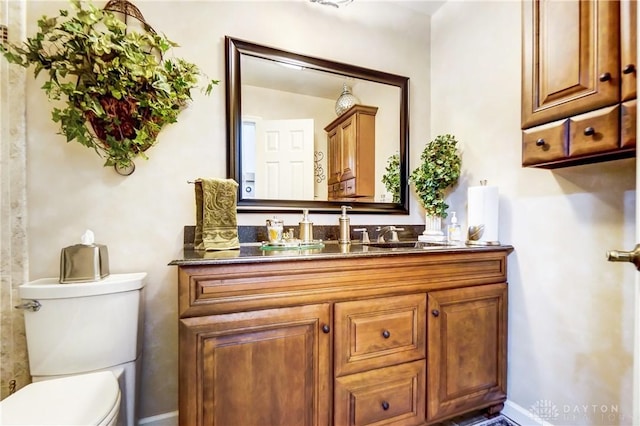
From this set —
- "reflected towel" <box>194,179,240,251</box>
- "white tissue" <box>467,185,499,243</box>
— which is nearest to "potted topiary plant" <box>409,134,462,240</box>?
"white tissue" <box>467,185,499,243</box>

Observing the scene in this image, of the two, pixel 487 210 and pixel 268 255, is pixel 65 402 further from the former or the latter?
pixel 487 210

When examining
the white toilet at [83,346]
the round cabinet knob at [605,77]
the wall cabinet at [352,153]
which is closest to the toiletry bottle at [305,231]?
the wall cabinet at [352,153]

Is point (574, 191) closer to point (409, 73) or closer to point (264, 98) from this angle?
point (409, 73)

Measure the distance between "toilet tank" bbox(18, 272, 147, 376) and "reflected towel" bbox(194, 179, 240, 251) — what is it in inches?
15.1

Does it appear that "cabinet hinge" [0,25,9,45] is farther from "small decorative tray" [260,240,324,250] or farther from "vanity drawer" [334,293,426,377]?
"vanity drawer" [334,293,426,377]

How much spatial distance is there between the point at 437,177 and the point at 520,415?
4.37 feet

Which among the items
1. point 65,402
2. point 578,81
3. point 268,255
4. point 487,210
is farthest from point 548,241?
point 65,402

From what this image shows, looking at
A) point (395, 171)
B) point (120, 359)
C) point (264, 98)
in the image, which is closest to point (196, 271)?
point (120, 359)

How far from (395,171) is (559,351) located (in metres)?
1.29

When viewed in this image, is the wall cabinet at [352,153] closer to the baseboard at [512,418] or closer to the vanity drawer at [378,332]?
the vanity drawer at [378,332]

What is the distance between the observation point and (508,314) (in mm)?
1543

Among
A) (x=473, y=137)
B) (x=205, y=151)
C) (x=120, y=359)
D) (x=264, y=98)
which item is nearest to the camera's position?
(x=120, y=359)

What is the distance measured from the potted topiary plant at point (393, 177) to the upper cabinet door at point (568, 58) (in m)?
0.84

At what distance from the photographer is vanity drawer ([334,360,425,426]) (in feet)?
3.79
